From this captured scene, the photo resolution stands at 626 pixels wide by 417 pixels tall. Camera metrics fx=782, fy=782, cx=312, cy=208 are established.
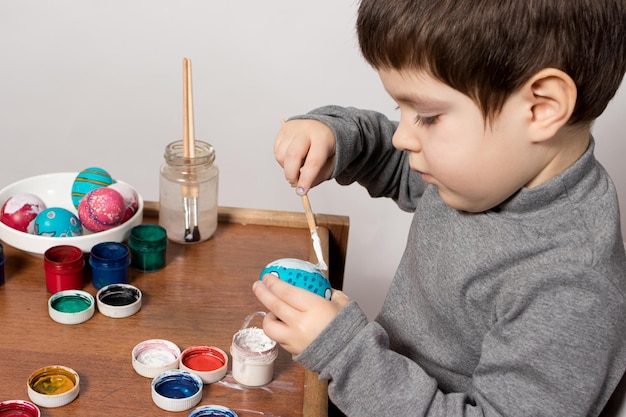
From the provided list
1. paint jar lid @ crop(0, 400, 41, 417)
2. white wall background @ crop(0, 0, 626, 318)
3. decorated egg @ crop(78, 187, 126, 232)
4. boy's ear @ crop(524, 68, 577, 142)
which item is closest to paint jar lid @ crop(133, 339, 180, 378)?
paint jar lid @ crop(0, 400, 41, 417)

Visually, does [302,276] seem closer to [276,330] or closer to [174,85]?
[276,330]

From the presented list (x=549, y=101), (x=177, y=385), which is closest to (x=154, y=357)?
(x=177, y=385)

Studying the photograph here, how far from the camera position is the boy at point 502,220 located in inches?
28.1

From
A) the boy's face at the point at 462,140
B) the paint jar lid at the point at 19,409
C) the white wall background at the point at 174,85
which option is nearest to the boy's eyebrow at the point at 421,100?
the boy's face at the point at 462,140

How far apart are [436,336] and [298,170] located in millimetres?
264


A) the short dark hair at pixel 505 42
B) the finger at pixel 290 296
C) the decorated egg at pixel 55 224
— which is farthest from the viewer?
the decorated egg at pixel 55 224

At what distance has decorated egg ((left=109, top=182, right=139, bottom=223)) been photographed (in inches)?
41.8

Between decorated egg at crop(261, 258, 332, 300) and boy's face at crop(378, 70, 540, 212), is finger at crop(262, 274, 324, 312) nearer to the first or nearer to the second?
decorated egg at crop(261, 258, 332, 300)

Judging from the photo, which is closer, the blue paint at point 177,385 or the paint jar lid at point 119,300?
the blue paint at point 177,385

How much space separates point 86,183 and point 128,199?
0.07 metres

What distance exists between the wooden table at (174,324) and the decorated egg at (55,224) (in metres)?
0.05

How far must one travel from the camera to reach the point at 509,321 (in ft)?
2.48

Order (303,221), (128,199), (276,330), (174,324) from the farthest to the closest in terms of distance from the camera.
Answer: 1. (303,221)
2. (128,199)
3. (174,324)
4. (276,330)

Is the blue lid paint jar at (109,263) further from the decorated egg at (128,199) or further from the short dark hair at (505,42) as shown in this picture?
the short dark hair at (505,42)
